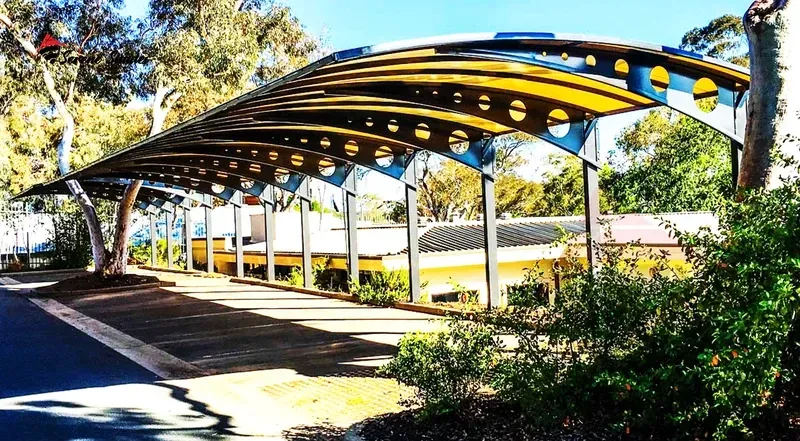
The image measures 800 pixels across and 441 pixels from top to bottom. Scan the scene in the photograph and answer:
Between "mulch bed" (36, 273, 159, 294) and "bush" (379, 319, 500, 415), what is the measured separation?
16.0m

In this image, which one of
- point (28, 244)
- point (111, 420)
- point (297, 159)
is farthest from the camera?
point (28, 244)

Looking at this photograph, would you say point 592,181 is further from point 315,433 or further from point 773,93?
point 315,433

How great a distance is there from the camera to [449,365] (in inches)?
208

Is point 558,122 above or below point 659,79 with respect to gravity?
below

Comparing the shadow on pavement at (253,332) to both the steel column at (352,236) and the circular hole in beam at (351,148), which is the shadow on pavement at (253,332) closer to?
the steel column at (352,236)

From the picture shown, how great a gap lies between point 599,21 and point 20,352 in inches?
1191

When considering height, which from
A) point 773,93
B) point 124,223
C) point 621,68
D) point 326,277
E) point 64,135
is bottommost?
point 326,277

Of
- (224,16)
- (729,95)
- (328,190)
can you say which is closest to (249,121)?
(729,95)

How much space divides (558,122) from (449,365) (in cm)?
604

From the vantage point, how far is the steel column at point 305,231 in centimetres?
1673

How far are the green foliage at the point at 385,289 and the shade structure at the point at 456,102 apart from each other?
185 centimetres

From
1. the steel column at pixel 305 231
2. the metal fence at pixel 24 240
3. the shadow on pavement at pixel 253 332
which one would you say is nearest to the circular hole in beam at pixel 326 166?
the steel column at pixel 305 231

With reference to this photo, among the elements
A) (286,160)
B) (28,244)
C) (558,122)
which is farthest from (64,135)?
(558,122)

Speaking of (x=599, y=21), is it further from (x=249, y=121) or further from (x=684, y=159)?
(x=249, y=121)
